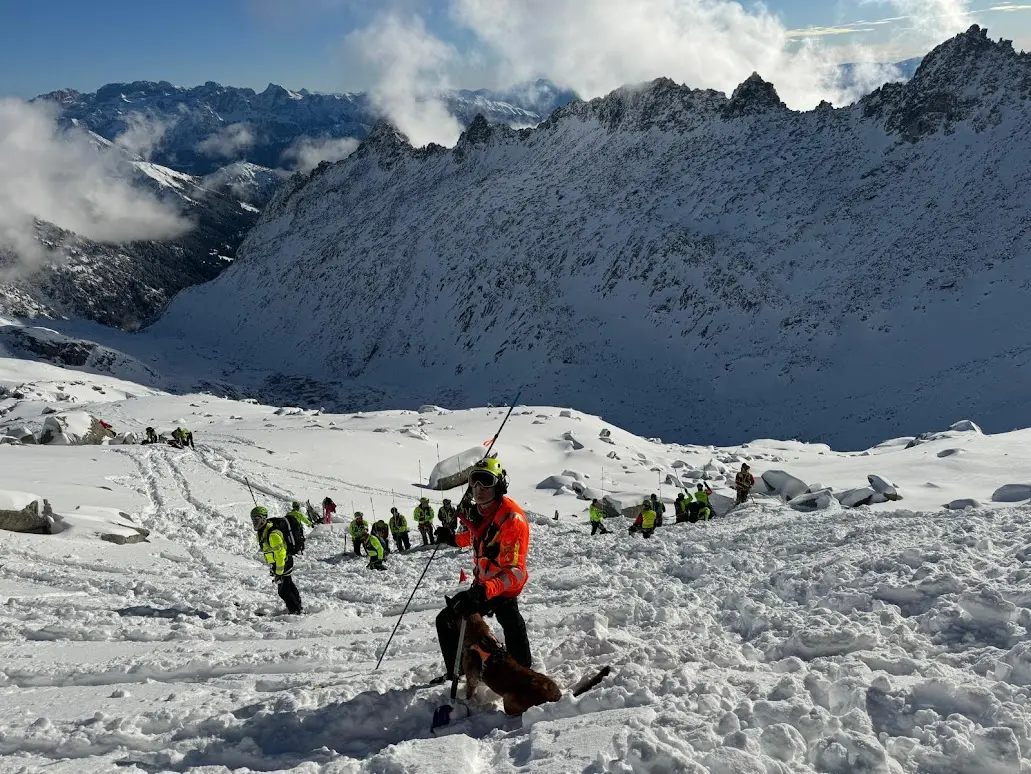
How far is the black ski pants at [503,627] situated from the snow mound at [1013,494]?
37.6ft

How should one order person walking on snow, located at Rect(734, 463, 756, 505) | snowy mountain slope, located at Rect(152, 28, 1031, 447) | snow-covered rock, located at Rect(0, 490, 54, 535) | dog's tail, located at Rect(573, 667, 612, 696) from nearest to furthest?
1. dog's tail, located at Rect(573, 667, 612, 696)
2. snow-covered rock, located at Rect(0, 490, 54, 535)
3. person walking on snow, located at Rect(734, 463, 756, 505)
4. snowy mountain slope, located at Rect(152, 28, 1031, 447)

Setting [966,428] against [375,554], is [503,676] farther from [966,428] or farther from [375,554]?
[966,428]

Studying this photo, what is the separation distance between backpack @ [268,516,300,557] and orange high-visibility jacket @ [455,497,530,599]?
5544 mm

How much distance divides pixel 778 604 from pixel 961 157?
7169cm

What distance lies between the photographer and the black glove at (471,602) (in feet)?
18.7

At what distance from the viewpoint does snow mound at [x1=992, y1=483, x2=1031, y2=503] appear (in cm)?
1289

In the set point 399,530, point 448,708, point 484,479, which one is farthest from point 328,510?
point 448,708

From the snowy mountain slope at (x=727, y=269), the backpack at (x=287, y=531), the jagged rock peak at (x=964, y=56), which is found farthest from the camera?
the jagged rock peak at (x=964, y=56)

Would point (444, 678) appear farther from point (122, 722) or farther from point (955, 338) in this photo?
point (955, 338)

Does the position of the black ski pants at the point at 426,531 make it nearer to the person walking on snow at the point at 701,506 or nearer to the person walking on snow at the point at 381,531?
the person walking on snow at the point at 381,531

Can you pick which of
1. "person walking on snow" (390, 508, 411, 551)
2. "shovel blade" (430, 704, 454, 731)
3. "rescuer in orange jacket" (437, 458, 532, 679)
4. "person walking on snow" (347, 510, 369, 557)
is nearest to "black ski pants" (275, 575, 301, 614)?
"rescuer in orange jacket" (437, 458, 532, 679)

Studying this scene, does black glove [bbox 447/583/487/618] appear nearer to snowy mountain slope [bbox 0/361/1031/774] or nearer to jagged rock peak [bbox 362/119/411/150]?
snowy mountain slope [bbox 0/361/1031/774]

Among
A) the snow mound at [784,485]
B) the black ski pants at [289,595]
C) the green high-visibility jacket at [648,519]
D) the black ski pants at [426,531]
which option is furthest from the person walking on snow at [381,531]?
the snow mound at [784,485]

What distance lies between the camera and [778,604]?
737 centimetres
